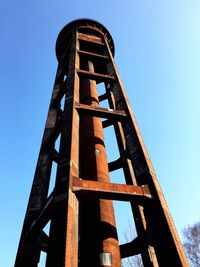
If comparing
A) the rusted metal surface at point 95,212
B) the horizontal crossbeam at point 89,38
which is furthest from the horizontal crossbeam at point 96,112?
the horizontal crossbeam at point 89,38

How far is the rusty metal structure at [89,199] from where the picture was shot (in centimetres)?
309

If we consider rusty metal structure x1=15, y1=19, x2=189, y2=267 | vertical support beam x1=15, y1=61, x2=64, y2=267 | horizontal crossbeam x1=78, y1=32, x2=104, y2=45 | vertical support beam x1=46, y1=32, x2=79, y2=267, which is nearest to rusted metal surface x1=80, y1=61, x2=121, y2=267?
rusty metal structure x1=15, y1=19, x2=189, y2=267

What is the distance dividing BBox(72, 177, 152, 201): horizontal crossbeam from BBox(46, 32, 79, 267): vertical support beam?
15cm

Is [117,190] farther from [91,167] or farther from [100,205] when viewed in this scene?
[91,167]

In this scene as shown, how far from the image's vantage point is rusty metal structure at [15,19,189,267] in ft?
10.1

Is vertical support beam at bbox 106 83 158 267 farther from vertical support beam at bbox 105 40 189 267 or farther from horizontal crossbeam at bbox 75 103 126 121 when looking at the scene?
horizontal crossbeam at bbox 75 103 126 121

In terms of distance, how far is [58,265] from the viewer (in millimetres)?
2531

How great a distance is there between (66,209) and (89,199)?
1899mm

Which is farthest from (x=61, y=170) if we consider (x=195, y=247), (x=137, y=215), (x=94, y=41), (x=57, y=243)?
(x=195, y=247)

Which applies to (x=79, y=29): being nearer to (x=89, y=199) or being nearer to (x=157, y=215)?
(x=89, y=199)

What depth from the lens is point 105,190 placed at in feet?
11.3

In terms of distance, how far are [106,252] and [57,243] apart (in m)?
1.65

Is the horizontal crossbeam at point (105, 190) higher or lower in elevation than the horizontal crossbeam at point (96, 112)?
lower

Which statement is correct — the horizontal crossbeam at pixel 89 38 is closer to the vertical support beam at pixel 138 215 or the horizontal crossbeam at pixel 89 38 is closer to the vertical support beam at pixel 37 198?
the vertical support beam at pixel 138 215
